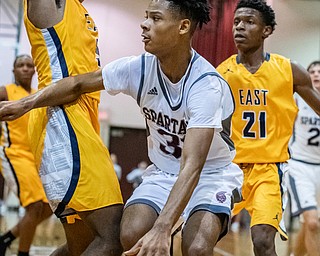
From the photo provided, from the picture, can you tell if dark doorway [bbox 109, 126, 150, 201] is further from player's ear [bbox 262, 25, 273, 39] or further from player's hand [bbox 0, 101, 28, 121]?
player's hand [bbox 0, 101, 28, 121]

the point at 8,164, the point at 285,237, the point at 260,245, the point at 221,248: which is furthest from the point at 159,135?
the point at 221,248

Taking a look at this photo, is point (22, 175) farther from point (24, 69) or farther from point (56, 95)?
point (56, 95)

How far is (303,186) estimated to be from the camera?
20.1ft

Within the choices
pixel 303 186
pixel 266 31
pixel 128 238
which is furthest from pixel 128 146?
pixel 128 238

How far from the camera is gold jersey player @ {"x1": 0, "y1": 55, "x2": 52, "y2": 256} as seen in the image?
19.6ft

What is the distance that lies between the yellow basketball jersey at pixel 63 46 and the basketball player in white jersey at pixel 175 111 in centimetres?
14

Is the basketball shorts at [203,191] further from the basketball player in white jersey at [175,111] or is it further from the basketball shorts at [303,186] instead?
Result: the basketball shorts at [303,186]

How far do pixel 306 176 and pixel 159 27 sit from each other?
350cm

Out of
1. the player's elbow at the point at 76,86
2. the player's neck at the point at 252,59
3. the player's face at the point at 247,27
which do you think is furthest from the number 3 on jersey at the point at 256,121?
the player's elbow at the point at 76,86

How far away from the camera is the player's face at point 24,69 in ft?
21.0

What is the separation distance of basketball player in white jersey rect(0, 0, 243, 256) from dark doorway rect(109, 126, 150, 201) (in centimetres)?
1122

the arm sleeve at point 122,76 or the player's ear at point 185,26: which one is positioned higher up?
the player's ear at point 185,26

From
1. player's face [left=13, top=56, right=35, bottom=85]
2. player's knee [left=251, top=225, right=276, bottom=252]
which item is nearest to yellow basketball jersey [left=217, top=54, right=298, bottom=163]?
player's knee [left=251, top=225, right=276, bottom=252]

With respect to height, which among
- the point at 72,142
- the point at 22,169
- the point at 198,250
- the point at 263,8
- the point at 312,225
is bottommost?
the point at 312,225
